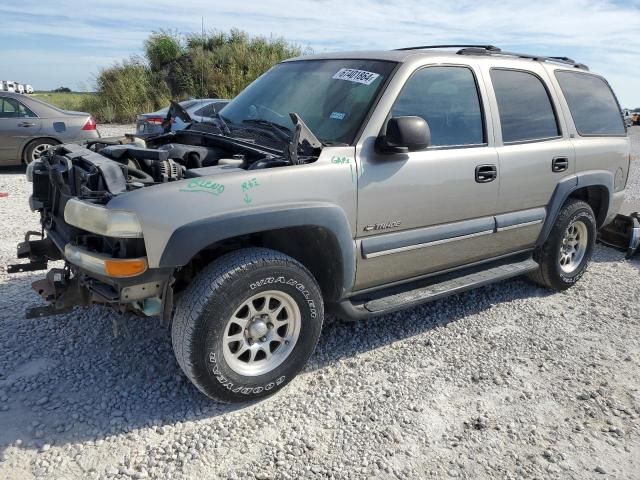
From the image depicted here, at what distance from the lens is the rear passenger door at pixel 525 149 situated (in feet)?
13.4

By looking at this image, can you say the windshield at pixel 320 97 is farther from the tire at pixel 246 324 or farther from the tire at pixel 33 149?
the tire at pixel 33 149

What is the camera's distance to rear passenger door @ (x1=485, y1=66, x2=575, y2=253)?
409cm

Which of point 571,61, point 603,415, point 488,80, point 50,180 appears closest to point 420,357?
point 603,415

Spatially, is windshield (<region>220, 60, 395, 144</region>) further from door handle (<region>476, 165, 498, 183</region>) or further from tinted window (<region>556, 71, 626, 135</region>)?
tinted window (<region>556, 71, 626, 135</region>)

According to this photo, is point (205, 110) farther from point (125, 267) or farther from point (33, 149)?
point (125, 267)

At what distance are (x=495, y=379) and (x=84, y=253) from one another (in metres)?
2.57

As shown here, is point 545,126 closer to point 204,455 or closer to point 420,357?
point 420,357

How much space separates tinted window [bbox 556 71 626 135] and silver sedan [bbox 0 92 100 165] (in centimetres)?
796

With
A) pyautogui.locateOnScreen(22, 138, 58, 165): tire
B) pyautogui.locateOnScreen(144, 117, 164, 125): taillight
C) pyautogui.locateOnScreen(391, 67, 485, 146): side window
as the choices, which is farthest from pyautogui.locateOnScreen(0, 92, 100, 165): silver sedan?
pyautogui.locateOnScreen(391, 67, 485, 146): side window

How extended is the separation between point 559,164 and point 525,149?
475 mm

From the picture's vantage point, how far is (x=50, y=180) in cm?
346

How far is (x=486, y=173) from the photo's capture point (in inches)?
153

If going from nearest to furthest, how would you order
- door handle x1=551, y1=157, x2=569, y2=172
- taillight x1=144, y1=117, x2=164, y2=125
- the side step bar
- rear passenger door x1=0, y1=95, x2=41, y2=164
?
the side step bar → door handle x1=551, y1=157, x2=569, y2=172 → rear passenger door x1=0, y1=95, x2=41, y2=164 → taillight x1=144, y1=117, x2=164, y2=125

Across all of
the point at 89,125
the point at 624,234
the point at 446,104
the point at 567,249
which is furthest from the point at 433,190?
the point at 89,125
